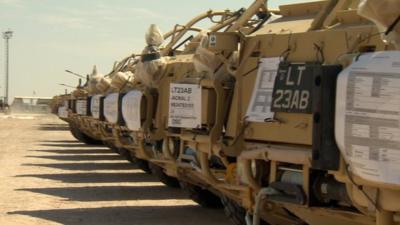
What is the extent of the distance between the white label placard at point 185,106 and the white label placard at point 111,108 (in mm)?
3468

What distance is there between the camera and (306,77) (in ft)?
14.9

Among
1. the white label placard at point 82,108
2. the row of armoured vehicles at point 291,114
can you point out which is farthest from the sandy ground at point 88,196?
the white label placard at point 82,108

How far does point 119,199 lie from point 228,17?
8.38ft

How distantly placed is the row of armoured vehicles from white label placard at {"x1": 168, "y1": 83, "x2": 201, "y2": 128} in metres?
0.01

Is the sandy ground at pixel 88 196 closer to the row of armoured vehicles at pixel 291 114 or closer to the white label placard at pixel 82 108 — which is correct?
the row of armoured vehicles at pixel 291 114

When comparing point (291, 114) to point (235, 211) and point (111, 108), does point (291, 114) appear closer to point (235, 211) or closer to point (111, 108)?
point (235, 211)

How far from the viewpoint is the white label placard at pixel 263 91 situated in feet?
16.6

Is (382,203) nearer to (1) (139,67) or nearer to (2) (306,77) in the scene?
(2) (306,77)

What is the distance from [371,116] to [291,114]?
56.5 inches

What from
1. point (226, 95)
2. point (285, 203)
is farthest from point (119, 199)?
point (285, 203)

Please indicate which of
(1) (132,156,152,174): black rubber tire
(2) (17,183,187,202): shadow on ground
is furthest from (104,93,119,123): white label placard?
(1) (132,156,152,174): black rubber tire

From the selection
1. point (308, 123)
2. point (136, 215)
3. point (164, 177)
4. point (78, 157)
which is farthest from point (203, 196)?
point (78, 157)

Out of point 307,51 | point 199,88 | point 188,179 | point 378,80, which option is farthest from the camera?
point 188,179

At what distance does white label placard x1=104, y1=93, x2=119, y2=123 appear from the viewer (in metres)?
10.3
